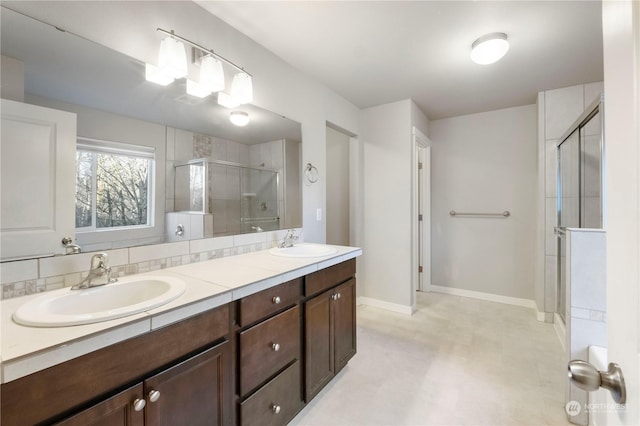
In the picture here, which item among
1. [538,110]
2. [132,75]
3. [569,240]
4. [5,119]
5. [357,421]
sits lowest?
[357,421]

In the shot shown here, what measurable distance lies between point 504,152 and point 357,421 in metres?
3.27

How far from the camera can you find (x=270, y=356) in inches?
50.1

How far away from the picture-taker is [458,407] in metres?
1.60

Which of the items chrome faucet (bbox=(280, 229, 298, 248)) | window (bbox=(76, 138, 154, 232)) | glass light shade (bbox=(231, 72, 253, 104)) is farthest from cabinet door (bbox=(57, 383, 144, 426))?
glass light shade (bbox=(231, 72, 253, 104))

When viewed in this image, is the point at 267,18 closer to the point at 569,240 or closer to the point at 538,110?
the point at 569,240

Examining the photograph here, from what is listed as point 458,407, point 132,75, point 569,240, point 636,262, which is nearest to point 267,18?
point 132,75

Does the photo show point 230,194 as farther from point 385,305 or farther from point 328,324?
point 385,305

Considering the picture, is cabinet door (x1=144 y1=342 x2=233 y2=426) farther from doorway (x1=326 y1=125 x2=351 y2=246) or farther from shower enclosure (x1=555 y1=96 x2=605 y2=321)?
doorway (x1=326 y1=125 x2=351 y2=246)

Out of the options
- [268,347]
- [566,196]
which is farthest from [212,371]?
[566,196]

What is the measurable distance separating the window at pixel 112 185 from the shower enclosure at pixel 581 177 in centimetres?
235

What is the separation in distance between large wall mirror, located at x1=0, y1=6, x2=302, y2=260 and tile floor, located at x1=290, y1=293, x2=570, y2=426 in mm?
1228

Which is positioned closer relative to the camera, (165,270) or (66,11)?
(66,11)

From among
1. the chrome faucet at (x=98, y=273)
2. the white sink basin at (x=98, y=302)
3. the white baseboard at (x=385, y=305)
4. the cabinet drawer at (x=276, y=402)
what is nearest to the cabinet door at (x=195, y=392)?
the cabinet drawer at (x=276, y=402)

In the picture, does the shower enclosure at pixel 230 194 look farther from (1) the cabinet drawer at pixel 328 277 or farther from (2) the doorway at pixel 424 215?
(2) the doorway at pixel 424 215
